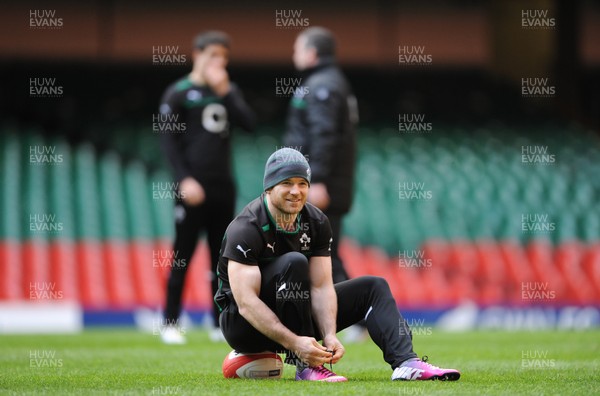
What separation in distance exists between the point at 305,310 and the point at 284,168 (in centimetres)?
70

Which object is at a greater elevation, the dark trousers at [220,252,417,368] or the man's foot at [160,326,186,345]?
the dark trousers at [220,252,417,368]

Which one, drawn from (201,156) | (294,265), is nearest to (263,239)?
(294,265)

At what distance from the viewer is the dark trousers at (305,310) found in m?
5.04

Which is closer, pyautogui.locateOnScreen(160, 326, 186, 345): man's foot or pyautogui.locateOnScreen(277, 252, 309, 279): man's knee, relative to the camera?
pyautogui.locateOnScreen(277, 252, 309, 279): man's knee

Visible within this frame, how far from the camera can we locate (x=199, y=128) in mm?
8648

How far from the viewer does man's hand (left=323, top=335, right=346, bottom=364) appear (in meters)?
4.92

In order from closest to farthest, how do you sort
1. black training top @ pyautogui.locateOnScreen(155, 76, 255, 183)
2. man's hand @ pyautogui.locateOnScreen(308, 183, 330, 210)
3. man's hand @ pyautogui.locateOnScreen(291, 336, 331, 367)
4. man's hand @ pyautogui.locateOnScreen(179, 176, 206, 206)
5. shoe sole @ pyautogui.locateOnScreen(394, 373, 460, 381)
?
1. man's hand @ pyautogui.locateOnScreen(291, 336, 331, 367)
2. shoe sole @ pyautogui.locateOnScreen(394, 373, 460, 381)
3. man's hand @ pyautogui.locateOnScreen(308, 183, 330, 210)
4. man's hand @ pyautogui.locateOnScreen(179, 176, 206, 206)
5. black training top @ pyautogui.locateOnScreen(155, 76, 255, 183)

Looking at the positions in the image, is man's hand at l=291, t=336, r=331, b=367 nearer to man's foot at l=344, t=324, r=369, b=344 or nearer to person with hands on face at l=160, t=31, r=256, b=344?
person with hands on face at l=160, t=31, r=256, b=344

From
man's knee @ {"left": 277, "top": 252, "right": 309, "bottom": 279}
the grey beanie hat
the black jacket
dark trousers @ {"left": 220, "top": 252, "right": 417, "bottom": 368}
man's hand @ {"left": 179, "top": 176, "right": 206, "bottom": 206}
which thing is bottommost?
dark trousers @ {"left": 220, "top": 252, "right": 417, "bottom": 368}

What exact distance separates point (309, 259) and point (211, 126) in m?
3.58

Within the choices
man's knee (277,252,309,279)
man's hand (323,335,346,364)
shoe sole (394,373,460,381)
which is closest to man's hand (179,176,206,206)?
man's knee (277,252,309,279)

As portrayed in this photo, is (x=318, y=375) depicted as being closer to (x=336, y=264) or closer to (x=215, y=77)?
(x=336, y=264)

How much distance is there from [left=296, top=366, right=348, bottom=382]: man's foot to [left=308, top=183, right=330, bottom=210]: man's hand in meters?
2.74

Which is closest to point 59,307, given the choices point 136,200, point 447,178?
point 136,200
